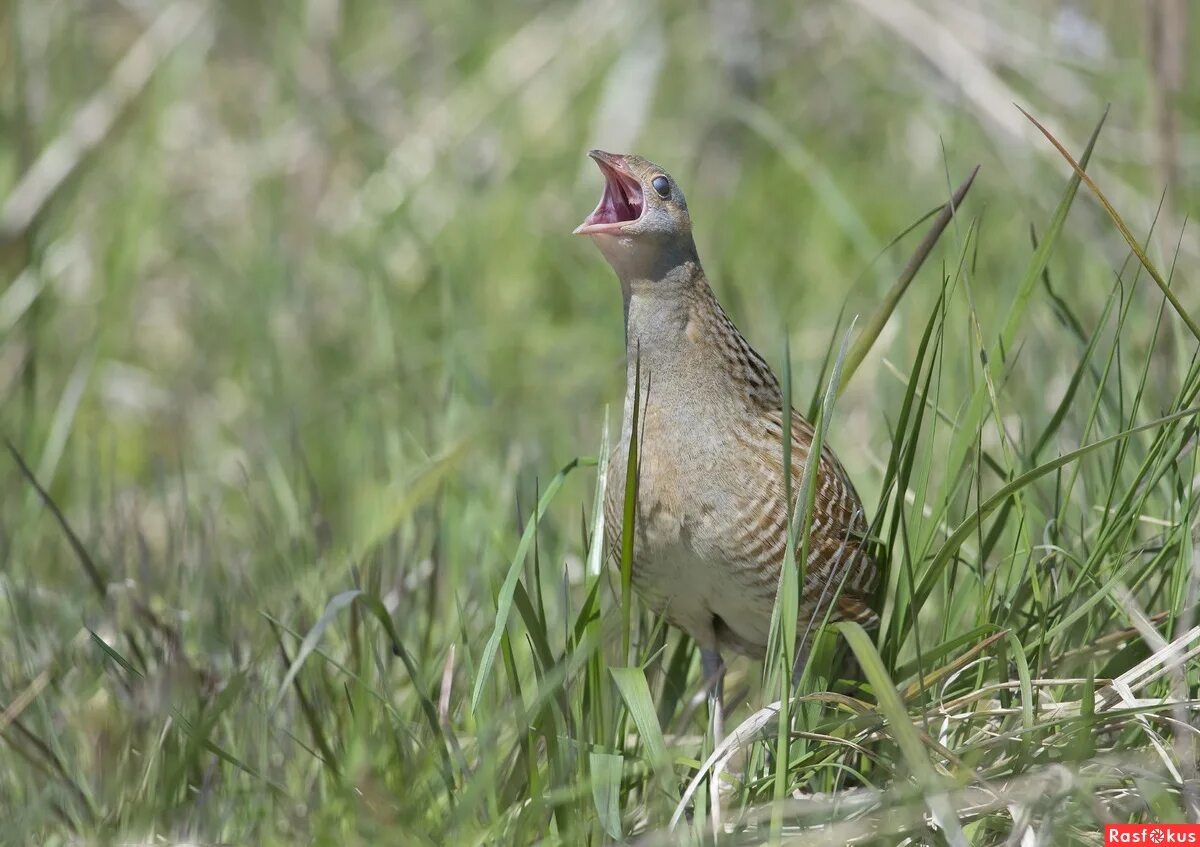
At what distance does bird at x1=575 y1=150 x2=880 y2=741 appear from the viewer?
239cm

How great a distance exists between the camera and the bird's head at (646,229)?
2.54 meters

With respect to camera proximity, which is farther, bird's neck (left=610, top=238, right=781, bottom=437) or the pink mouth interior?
the pink mouth interior

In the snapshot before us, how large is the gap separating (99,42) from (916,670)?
5.54 metres

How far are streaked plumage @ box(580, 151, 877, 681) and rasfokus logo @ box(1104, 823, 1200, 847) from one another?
543mm

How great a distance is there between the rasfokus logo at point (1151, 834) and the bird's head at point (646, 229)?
3.85 ft

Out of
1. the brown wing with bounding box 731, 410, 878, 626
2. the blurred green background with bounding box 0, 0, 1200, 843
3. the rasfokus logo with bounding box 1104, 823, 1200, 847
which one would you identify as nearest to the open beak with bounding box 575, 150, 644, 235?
the brown wing with bounding box 731, 410, 878, 626

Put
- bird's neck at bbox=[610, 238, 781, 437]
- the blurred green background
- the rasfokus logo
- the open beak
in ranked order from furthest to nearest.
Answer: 1. the blurred green background
2. the open beak
3. bird's neck at bbox=[610, 238, 781, 437]
4. the rasfokus logo

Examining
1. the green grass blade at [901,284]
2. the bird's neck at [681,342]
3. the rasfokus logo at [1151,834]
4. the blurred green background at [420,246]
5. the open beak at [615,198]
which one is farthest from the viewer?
the blurred green background at [420,246]

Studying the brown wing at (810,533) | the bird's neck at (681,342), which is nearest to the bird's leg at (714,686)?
the brown wing at (810,533)

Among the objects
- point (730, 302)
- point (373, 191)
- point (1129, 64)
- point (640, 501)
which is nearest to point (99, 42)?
point (373, 191)

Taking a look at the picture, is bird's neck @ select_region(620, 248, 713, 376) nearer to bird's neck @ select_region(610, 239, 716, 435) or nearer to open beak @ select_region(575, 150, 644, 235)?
bird's neck @ select_region(610, 239, 716, 435)

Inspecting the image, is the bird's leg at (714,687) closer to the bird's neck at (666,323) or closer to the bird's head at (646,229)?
the bird's neck at (666,323)

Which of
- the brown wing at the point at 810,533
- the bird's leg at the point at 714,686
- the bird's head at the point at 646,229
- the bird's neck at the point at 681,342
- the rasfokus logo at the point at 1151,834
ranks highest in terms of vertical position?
the bird's head at the point at 646,229

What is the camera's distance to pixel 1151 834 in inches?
78.5
